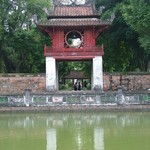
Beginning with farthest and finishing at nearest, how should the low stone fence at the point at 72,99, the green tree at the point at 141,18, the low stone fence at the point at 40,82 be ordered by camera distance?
1. the low stone fence at the point at 40,82
2. the green tree at the point at 141,18
3. the low stone fence at the point at 72,99

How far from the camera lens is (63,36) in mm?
26703

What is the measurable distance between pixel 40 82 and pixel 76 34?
4.48m

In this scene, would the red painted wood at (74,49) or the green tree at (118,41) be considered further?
the green tree at (118,41)

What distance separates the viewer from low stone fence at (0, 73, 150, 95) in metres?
26.2

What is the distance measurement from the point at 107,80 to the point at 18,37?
29.8 ft

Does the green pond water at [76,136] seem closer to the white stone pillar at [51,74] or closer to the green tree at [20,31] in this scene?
the white stone pillar at [51,74]

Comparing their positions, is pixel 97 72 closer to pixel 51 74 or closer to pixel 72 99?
pixel 51 74

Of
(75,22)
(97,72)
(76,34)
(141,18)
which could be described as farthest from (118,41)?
(141,18)

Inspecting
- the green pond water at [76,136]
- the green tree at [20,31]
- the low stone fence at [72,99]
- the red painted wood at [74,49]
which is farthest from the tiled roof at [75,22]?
the green pond water at [76,136]

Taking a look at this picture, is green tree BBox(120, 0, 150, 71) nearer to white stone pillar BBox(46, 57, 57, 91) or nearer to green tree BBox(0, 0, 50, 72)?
white stone pillar BBox(46, 57, 57, 91)

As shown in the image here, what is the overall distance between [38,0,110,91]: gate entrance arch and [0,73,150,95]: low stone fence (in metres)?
0.66

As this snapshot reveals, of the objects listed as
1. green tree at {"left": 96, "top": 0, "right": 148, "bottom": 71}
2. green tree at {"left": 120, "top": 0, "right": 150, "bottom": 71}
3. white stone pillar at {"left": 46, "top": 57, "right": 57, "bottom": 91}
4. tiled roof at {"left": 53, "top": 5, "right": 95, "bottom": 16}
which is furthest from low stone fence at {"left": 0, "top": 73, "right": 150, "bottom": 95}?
tiled roof at {"left": 53, "top": 5, "right": 95, "bottom": 16}

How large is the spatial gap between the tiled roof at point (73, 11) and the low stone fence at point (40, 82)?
15.3ft

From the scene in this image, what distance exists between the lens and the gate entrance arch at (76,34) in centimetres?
2589
